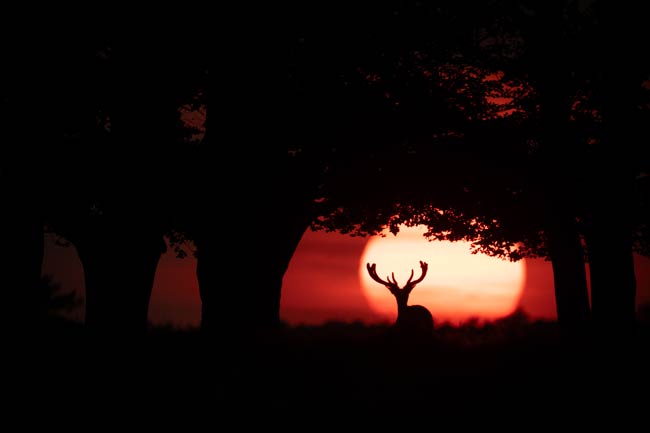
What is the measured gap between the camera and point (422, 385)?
14562mm

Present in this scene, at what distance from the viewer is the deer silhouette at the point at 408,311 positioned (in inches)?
845

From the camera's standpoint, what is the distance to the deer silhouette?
845 inches

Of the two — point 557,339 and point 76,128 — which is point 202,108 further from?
point 557,339

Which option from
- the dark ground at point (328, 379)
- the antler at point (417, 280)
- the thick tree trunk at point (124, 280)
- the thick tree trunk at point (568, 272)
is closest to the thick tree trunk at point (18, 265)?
the dark ground at point (328, 379)

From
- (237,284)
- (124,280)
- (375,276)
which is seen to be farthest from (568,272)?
(124,280)

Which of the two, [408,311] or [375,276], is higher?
[375,276]

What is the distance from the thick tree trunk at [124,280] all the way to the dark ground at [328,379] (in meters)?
0.54

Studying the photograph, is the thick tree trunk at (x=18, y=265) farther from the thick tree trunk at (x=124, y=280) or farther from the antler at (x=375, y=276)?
the antler at (x=375, y=276)

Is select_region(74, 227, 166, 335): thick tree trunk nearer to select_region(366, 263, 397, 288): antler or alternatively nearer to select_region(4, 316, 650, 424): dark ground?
select_region(4, 316, 650, 424): dark ground

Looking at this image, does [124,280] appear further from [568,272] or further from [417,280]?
[568,272]

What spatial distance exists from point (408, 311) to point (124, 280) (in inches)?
333

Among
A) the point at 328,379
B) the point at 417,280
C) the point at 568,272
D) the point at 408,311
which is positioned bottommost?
the point at 328,379

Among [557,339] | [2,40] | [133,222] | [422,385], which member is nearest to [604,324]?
[557,339]

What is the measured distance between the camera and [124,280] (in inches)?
665
